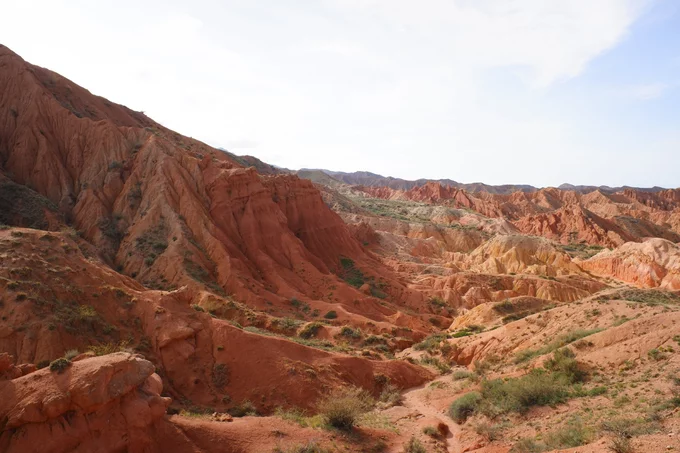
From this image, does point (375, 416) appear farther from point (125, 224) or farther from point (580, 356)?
point (125, 224)

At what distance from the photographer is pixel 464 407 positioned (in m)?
17.5

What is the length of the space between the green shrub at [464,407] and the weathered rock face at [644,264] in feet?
124

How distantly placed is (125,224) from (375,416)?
25432 mm

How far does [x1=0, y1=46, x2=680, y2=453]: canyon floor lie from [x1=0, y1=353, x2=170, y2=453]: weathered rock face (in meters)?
0.04

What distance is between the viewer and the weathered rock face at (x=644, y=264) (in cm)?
4806

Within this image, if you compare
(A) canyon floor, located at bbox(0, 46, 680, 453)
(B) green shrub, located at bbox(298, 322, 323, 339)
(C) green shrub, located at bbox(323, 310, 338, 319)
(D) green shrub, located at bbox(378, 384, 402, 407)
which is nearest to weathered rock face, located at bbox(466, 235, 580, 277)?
(A) canyon floor, located at bbox(0, 46, 680, 453)

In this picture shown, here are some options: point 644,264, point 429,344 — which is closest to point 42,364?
point 429,344

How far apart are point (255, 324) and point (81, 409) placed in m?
15.0

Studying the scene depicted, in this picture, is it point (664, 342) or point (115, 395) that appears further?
point (664, 342)

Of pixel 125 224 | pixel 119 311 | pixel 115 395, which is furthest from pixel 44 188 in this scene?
pixel 115 395

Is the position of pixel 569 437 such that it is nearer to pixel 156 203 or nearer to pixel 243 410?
pixel 243 410

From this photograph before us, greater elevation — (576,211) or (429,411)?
(576,211)

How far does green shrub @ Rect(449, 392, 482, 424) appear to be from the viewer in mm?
17234

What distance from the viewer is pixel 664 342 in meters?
16.5
